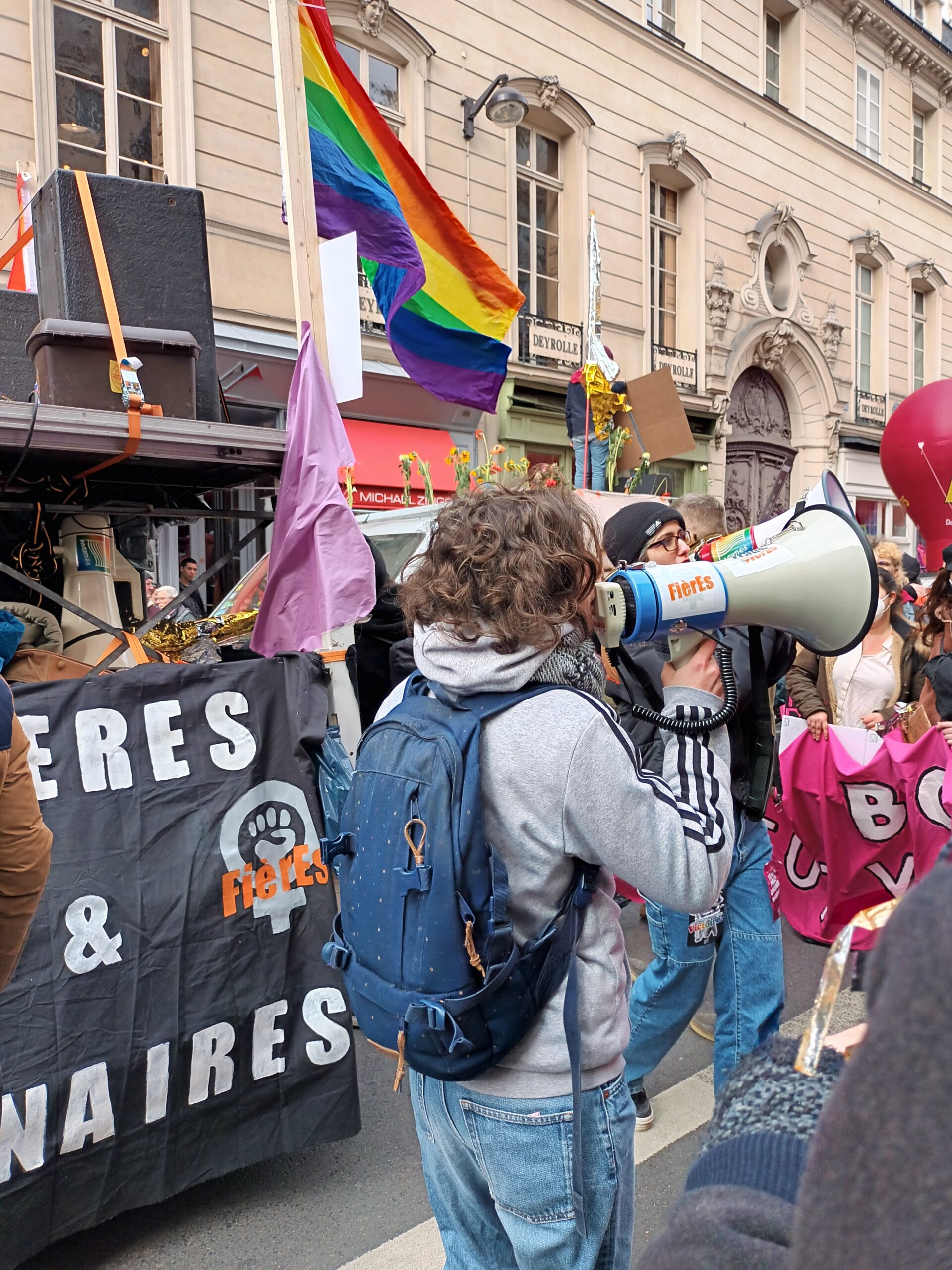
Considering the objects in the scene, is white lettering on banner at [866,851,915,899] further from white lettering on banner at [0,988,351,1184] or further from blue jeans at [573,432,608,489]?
blue jeans at [573,432,608,489]

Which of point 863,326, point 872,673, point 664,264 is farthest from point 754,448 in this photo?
point 872,673

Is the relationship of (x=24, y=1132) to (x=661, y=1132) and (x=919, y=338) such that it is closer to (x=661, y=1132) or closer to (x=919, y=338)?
(x=661, y=1132)

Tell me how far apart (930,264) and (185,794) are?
21.3m

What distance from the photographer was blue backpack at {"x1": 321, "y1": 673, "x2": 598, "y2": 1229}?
4.52 feet

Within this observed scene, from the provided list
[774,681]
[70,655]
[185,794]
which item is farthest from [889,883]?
[70,655]

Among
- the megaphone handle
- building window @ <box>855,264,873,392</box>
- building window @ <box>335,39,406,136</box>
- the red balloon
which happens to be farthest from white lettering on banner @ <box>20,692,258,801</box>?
building window @ <box>855,264,873,392</box>

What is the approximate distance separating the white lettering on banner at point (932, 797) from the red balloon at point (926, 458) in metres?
3.38

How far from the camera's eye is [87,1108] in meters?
2.25

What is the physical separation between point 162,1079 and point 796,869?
2.93 metres

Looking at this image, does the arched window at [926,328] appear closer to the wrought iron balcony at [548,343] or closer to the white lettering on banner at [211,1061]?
the wrought iron balcony at [548,343]

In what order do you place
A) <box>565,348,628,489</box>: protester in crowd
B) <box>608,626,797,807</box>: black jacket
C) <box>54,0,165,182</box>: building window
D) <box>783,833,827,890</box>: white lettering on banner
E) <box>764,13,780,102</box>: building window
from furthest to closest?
1. <box>764,13,780,102</box>: building window
2. <box>54,0,165,182</box>: building window
3. <box>565,348,628,489</box>: protester in crowd
4. <box>783,833,827,890</box>: white lettering on banner
5. <box>608,626,797,807</box>: black jacket

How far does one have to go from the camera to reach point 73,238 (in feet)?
11.0

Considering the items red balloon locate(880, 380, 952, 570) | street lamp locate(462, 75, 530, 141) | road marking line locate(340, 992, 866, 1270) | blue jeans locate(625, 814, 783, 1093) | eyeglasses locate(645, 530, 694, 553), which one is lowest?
road marking line locate(340, 992, 866, 1270)

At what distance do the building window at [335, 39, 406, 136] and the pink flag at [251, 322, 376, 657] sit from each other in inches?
341
